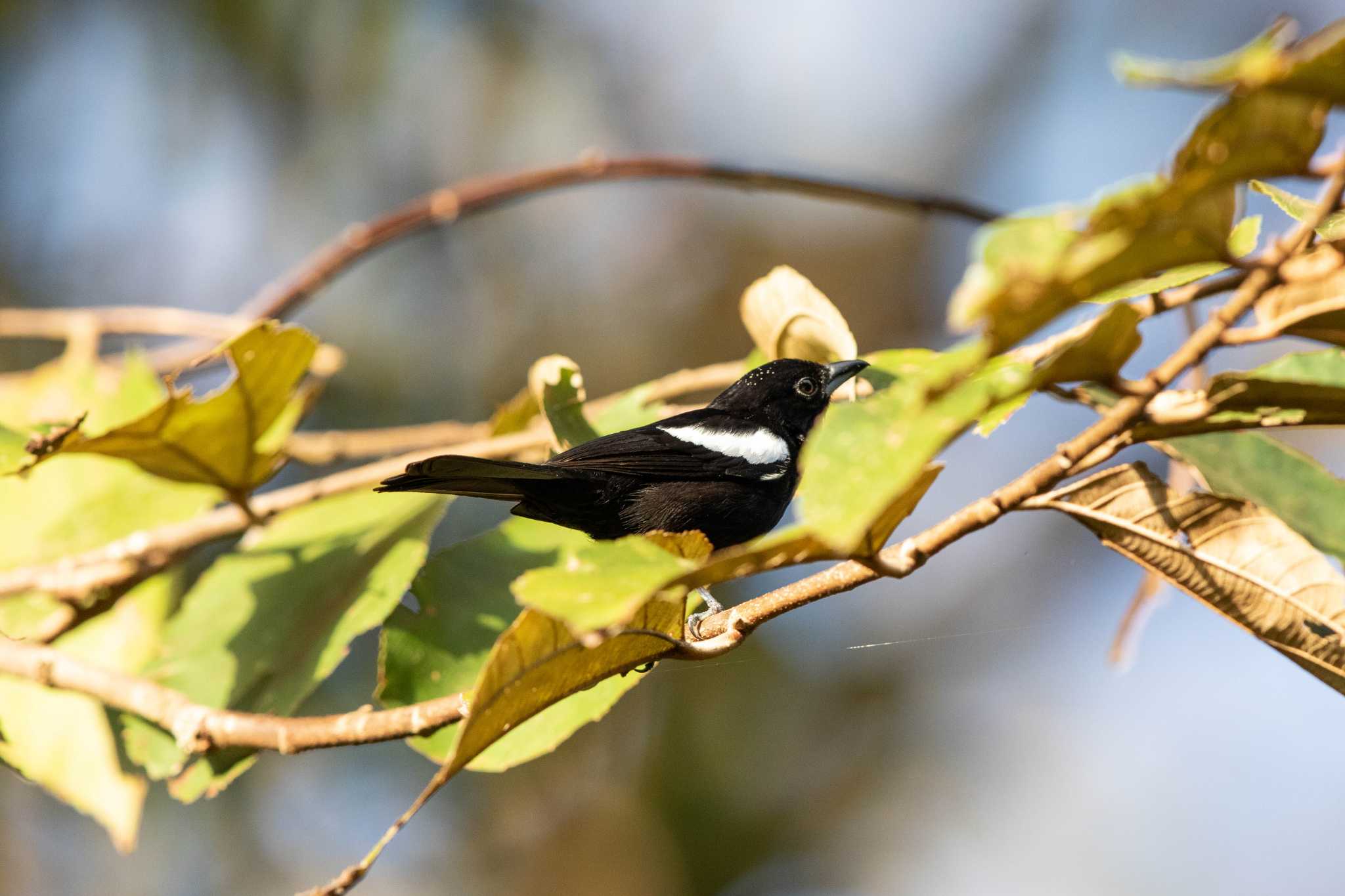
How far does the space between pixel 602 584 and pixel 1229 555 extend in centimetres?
101

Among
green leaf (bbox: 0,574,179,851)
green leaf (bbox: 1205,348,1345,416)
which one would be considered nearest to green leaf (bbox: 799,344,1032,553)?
green leaf (bbox: 1205,348,1345,416)

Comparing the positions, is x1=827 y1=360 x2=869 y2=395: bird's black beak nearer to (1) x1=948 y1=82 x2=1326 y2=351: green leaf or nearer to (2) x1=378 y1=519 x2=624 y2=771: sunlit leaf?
(2) x1=378 y1=519 x2=624 y2=771: sunlit leaf

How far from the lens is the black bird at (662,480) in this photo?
2244 millimetres

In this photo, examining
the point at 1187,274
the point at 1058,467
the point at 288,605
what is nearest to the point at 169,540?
the point at 288,605

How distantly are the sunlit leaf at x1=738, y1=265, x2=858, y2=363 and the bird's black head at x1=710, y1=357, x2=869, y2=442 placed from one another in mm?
993

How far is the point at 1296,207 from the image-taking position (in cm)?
162

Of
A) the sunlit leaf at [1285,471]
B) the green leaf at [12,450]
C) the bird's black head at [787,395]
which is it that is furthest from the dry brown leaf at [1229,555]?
the green leaf at [12,450]

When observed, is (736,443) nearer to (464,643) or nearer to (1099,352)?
(464,643)

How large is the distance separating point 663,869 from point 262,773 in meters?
2.17

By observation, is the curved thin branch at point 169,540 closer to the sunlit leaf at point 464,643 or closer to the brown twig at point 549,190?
the sunlit leaf at point 464,643

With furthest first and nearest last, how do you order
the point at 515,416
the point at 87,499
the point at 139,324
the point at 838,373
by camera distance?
1. the point at 139,324
2. the point at 838,373
3. the point at 87,499
4. the point at 515,416

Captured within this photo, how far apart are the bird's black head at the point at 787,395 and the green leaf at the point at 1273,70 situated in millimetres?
2263

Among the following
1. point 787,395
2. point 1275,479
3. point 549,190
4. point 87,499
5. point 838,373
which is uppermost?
point 549,190

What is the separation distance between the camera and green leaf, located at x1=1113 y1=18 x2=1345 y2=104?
3.02 ft
